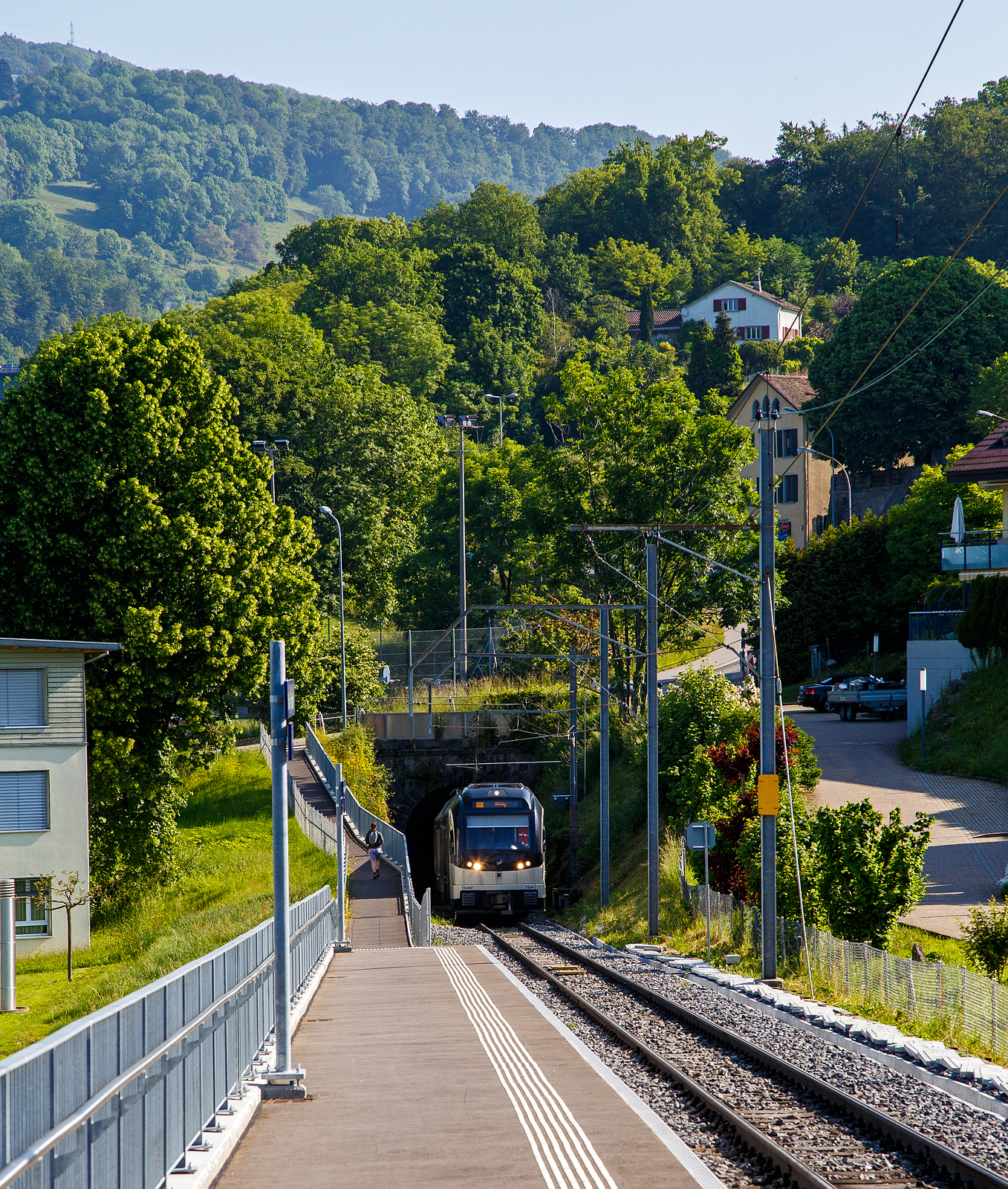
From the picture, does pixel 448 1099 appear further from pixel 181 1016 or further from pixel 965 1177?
pixel 965 1177

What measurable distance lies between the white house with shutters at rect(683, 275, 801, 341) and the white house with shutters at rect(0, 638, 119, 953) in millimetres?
88615

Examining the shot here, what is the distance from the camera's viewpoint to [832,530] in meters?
64.5

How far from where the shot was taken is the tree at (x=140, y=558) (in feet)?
117

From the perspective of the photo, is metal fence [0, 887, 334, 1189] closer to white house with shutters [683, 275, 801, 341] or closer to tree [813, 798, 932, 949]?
tree [813, 798, 932, 949]

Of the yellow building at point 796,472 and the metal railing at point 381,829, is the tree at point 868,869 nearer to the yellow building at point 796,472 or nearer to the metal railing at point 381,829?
the metal railing at point 381,829

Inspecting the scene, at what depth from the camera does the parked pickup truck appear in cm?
5066

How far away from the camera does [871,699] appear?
167 ft

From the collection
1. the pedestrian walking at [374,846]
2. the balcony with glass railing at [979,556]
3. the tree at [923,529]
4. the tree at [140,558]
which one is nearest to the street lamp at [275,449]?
the tree at [140,558]

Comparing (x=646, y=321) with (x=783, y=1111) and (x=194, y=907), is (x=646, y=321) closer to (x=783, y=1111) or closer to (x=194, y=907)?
(x=194, y=907)

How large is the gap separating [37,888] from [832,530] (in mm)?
42830

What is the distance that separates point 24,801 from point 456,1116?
29.3 m

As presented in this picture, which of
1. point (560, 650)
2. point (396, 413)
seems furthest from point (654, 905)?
point (396, 413)

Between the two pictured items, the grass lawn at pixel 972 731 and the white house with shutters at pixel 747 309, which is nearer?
the grass lawn at pixel 972 731

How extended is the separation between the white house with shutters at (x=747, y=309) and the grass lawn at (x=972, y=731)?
76.5 meters
